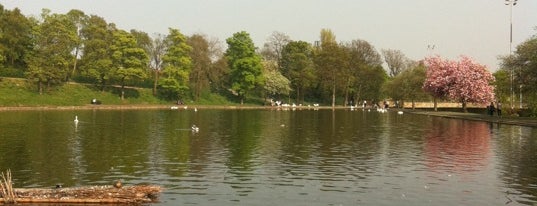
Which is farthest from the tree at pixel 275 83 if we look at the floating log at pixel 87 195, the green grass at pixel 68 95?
the floating log at pixel 87 195

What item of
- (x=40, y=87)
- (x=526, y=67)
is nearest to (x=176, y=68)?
(x=40, y=87)

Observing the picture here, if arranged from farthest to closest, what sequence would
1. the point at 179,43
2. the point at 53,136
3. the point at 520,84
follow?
the point at 179,43
the point at 520,84
the point at 53,136

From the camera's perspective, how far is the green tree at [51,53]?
99.5 meters

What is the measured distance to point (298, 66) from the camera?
484ft

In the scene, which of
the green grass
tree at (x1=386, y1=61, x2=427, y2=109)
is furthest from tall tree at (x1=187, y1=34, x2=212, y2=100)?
tree at (x1=386, y1=61, x2=427, y2=109)

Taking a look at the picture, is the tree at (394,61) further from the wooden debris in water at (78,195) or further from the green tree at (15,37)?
the wooden debris in water at (78,195)

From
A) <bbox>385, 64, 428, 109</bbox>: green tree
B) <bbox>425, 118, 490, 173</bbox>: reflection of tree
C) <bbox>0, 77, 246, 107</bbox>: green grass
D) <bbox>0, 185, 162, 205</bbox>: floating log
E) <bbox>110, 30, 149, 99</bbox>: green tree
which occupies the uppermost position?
<bbox>110, 30, 149, 99</bbox>: green tree

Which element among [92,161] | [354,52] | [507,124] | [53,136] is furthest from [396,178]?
[354,52]

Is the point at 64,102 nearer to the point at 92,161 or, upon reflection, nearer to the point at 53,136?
the point at 53,136

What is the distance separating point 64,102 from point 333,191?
87.1 metres

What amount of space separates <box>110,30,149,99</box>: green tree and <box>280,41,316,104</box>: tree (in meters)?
42.3

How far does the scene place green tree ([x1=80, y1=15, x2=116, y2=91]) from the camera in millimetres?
111031

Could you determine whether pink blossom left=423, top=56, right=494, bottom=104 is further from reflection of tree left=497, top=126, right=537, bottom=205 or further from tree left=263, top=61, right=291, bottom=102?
reflection of tree left=497, top=126, right=537, bottom=205

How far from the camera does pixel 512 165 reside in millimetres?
27875
